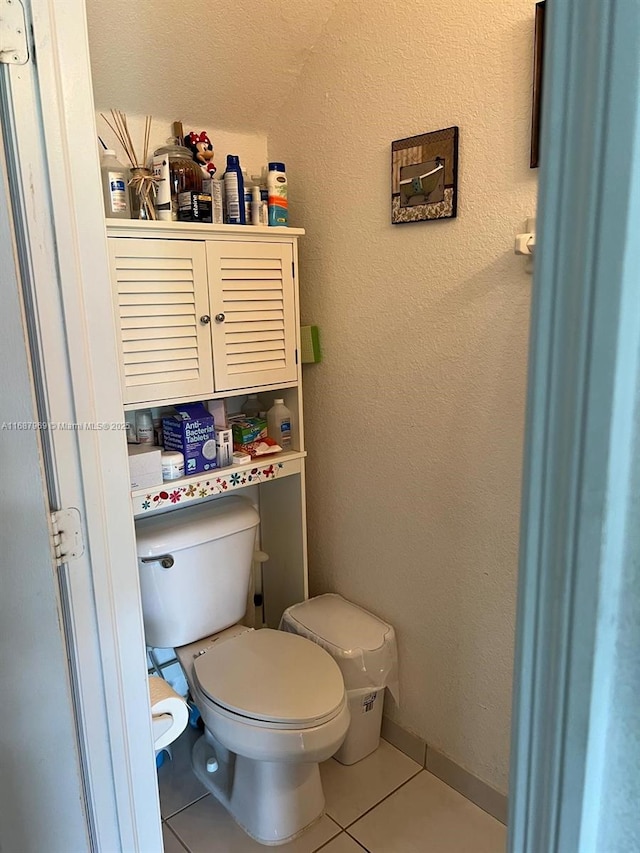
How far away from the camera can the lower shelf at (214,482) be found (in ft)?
5.43

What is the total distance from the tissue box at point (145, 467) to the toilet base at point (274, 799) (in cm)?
73

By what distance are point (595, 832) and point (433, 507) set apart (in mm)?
1211

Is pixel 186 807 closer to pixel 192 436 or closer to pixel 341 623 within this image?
pixel 341 623

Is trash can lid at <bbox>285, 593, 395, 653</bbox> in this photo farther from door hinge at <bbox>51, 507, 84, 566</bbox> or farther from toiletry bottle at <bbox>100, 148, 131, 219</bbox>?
toiletry bottle at <bbox>100, 148, 131, 219</bbox>

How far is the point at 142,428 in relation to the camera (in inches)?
68.8

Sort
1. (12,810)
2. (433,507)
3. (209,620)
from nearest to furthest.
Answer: (12,810), (433,507), (209,620)

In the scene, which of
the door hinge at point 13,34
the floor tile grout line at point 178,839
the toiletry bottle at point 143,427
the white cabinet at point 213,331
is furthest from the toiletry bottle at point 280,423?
the door hinge at point 13,34

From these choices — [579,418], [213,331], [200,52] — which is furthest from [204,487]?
[579,418]

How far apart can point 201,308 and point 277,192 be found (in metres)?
0.44

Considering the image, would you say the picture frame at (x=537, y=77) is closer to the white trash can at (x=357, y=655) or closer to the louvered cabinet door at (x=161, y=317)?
the louvered cabinet door at (x=161, y=317)

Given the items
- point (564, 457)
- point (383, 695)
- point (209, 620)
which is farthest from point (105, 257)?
point (383, 695)

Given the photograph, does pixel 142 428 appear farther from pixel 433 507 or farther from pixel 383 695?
pixel 383 695

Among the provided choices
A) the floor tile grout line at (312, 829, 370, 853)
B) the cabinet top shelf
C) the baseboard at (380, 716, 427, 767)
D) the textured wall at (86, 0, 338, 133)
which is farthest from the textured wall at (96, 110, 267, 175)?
the floor tile grout line at (312, 829, 370, 853)

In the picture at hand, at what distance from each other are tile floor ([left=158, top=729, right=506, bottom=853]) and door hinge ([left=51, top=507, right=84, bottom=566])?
1140mm
